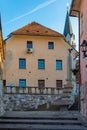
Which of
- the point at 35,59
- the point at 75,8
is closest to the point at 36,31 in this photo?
the point at 35,59

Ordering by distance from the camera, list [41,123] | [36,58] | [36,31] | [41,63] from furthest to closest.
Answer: [36,31]
[41,63]
[36,58]
[41,123]

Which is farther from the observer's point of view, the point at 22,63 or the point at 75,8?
the point at 22,63

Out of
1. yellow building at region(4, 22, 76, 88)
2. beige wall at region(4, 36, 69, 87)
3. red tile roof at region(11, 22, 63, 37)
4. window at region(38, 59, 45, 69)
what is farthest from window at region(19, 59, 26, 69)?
red tile roof at region(11, 22, 63, 37)

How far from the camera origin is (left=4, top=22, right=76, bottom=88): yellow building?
124 feet

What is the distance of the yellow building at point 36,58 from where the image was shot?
3769 cm

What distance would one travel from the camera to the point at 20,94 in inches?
1166

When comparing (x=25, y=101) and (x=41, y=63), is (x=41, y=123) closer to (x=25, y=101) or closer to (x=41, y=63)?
(x=25, y=101)

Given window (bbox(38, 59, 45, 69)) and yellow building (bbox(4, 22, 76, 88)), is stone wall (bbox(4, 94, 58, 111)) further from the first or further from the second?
window (bbox(38, 59, 45, 69))

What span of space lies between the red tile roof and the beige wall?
0.47 metres

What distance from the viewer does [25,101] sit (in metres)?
29.5

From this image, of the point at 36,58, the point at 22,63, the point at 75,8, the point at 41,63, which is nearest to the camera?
the point at 75,8

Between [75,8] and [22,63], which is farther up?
[75,8]

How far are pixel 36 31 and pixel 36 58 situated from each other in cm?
331

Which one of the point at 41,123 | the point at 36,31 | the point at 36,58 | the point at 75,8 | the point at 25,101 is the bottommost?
the point at 25,101
